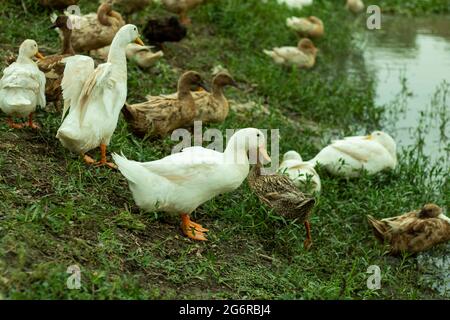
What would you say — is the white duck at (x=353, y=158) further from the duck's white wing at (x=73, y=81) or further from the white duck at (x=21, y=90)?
the white duck at (x=21, y=90)

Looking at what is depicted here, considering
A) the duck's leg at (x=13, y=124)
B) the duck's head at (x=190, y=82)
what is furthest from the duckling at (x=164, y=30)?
the duck's leg at (x=13, y=124)

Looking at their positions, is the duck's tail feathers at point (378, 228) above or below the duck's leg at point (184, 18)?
below

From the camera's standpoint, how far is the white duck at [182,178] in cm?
594

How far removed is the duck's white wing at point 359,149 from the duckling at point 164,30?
121 inches

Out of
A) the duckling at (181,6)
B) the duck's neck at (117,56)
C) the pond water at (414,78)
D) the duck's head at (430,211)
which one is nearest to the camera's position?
the duck's neck at (117,56)

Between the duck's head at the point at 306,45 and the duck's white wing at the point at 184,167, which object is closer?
the duck's white wing at the point at 184,167

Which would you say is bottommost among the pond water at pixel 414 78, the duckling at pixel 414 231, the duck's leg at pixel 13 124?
the pond water at pixel 414 78

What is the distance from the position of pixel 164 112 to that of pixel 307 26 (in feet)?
18.7

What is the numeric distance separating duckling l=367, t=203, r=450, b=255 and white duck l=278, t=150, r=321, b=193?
2.34 ft

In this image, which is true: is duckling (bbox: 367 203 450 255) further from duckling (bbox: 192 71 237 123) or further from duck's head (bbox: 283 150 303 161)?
duckling (bbox: 192 71 237 123)

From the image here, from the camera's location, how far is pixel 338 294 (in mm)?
5613

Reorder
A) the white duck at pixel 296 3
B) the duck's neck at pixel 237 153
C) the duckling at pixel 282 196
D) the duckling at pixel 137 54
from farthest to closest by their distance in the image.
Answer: the white duck at pixel 296 3 → the duckling at pixel 137 54 → the duckling at pixel 282 196 → the duck's neck at pixel 237 153

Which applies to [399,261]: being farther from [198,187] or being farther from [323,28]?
[323,28]

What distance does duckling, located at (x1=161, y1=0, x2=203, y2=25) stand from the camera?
11594 mm
